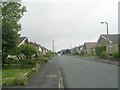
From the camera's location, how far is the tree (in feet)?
109

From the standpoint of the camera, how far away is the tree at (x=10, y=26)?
33281 millimetres

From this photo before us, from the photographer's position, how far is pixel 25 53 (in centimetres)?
4047

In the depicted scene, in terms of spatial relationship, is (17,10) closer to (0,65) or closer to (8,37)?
(8,37)

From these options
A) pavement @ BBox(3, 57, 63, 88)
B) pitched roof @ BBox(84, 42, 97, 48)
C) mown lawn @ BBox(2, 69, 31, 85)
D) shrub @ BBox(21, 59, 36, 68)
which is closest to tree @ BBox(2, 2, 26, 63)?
shrub @ BBox(21, 59, 36, 68)

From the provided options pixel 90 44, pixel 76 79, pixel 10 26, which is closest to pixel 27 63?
pixel 10 26

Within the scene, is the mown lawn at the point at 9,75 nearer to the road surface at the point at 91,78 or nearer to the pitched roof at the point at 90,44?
the road surface at the point at 91,78

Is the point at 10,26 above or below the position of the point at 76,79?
above

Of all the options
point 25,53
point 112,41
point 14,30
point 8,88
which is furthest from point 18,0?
point 112,41

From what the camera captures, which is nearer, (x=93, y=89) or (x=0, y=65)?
(x=93, y=89)

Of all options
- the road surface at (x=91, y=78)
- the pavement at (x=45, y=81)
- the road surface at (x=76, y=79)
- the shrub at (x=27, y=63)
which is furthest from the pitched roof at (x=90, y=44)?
the pavement at (x=45, y=81)

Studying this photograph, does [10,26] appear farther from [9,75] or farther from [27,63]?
[9,75]

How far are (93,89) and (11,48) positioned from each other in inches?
881

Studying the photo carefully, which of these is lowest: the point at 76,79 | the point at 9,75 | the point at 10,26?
the point at 9,75

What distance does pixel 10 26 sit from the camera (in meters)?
33.3
